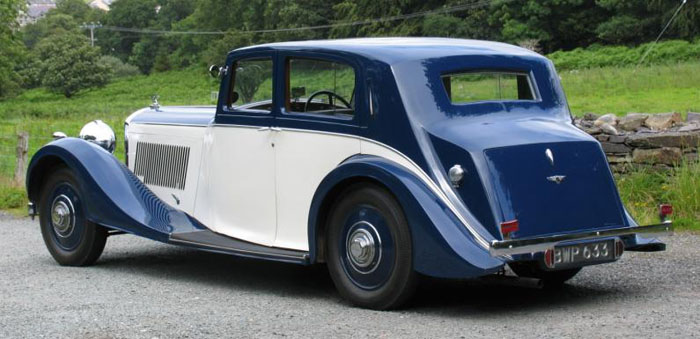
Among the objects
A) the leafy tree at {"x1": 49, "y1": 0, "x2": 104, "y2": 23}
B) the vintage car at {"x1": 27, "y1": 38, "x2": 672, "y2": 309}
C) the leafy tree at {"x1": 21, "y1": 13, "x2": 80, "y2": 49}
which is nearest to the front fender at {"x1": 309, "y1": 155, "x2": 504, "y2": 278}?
the vintage car at {"x1": 27, "y1": 38, "x2": 672, "y2": 309}

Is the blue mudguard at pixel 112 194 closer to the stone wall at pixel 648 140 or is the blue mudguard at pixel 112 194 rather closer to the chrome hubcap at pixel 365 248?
the chrome hubcap at pixel 365 248

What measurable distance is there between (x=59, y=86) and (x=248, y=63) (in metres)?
107

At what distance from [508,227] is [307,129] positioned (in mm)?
1719

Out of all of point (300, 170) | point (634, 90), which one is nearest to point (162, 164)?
point (300, 170)

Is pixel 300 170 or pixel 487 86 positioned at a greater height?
pixel 487 86

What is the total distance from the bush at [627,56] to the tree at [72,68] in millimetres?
63369

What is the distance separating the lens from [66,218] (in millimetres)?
9164

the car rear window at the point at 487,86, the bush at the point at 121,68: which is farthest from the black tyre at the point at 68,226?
the bush at the point at 121,68

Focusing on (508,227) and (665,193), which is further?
(665,193)

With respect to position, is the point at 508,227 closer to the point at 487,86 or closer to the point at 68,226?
the point at 487,86

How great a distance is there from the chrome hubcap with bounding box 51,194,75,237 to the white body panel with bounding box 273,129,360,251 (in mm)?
2228

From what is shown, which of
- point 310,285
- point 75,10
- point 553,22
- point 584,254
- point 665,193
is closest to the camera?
point 584,254

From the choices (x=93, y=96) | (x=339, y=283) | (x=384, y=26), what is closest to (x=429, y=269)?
(x=339, y=283)

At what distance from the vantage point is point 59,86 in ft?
366
